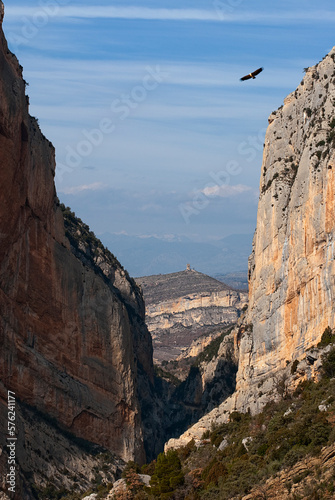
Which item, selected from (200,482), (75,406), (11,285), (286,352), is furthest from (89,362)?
(200,482)

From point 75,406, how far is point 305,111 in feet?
106

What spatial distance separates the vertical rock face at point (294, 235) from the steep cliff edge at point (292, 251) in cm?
8

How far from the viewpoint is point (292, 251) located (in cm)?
7712

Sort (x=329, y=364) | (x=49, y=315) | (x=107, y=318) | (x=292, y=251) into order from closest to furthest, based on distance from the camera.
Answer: (x=329, y=364) < (x=292, y=251) < (x=49, y=315) < (x=107, y=318)

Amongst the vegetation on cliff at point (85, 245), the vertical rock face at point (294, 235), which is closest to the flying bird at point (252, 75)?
the vertical rock face at point (294, 235)

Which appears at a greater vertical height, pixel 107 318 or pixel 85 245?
pixel 85 245

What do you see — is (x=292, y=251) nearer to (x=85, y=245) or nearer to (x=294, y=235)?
(x=294, y=235)

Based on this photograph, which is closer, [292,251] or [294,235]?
[294,235]

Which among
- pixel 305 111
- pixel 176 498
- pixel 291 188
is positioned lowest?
pixel 176 498

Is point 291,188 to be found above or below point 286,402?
above

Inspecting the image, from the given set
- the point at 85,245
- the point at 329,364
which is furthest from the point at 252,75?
the point at 85,245

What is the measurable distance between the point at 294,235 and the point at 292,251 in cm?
132

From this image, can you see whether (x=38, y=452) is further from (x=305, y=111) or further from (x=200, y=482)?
(x=305, y=111)

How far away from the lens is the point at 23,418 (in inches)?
2913
